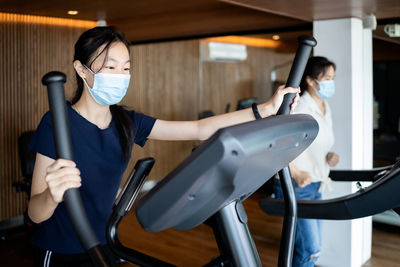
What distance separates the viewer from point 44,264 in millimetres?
1451

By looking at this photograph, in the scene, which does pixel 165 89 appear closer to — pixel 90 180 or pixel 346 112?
pixel 346 112

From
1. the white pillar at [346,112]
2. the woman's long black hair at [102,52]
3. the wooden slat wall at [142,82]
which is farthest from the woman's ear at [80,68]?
the white pillar at [346,112]

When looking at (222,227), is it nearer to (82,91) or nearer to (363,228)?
(82,91)

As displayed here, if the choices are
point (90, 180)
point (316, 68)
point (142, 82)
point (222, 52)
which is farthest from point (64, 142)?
point (222, 52)

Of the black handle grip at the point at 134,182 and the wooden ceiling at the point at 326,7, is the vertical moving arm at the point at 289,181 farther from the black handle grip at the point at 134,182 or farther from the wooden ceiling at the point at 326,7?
the wooden ceiling at the point at 326,7

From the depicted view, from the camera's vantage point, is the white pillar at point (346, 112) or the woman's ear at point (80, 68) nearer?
the woman's ear at point (80, 68)

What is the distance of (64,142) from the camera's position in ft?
2.97

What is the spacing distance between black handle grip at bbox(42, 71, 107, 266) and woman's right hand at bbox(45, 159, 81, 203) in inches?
0.4

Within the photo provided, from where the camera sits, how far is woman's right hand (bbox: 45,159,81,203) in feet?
3.00

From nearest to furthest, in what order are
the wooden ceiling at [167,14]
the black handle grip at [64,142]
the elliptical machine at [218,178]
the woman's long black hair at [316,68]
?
the elliptical machine at [218,178] < the black handle grip at [64,142] < the woman's long black hair at [316,68] < the wooden ceiling at [167,14]

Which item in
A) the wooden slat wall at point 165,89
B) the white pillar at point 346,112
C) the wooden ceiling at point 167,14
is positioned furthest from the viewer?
the wooden slat wall at point 165,89

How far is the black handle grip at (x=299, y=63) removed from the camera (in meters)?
1.19

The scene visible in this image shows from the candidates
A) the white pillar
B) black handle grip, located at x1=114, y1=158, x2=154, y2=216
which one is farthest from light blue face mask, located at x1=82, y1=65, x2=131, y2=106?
the white pillar

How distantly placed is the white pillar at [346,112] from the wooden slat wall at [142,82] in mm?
2152
